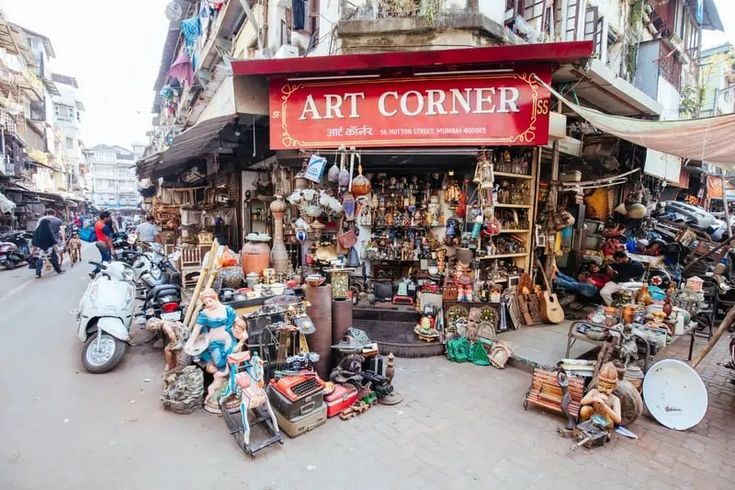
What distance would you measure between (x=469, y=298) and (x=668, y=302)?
2.77 metres

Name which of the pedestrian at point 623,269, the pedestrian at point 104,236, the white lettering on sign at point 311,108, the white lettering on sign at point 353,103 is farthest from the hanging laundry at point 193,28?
the pedestrian at point 623,269

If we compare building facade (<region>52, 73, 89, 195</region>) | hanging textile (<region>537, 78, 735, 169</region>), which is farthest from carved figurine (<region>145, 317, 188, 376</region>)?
building facade (<region>52, 73, 89, 195</region>)

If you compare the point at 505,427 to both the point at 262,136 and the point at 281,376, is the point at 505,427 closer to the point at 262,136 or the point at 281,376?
the point at 281,376

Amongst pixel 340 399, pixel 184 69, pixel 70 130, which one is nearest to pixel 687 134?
pixel 340 399

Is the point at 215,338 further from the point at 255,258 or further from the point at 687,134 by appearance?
the point at 687,134

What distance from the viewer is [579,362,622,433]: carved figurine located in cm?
355

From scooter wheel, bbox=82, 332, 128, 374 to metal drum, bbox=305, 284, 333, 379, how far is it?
269 centimetres

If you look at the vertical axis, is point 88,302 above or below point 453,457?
above

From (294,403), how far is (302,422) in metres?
0.23

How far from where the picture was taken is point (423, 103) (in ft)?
17.4

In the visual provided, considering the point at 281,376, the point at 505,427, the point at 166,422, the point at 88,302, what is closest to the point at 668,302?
the point at 505,427

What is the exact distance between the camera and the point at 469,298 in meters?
6.00

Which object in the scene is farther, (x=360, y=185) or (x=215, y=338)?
(x=360, y=185)

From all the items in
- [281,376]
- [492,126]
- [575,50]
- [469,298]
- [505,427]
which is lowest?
[505,427]
